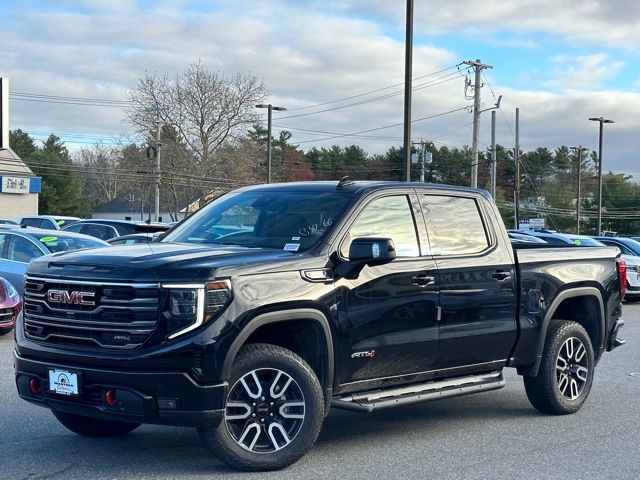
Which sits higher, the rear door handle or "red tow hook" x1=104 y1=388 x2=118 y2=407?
the rear door handle

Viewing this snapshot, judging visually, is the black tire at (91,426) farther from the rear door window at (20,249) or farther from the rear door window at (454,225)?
the rear door window at (20,249)

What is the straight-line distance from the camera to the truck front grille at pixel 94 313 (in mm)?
5312

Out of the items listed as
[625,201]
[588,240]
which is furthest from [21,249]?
[625,201]

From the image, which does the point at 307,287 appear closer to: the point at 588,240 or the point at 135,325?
the point at 135,325

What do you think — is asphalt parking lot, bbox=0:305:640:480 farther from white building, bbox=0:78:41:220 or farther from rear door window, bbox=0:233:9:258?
white building, bbox=0:78:41:220

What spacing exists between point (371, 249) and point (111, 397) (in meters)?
1.96

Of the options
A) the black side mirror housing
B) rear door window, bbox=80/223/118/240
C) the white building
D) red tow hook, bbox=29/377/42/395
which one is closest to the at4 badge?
the black side mirror housing

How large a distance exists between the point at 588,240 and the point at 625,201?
257 ft

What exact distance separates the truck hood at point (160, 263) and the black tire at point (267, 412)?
56 centimetres

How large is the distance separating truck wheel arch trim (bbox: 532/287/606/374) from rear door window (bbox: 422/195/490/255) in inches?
36.4

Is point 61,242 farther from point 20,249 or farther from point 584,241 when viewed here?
point 584,241

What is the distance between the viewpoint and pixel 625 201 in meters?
96.0

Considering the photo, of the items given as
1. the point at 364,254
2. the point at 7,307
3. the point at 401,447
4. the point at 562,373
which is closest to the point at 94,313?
the point at 364,254

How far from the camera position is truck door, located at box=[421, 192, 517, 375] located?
683 cm
